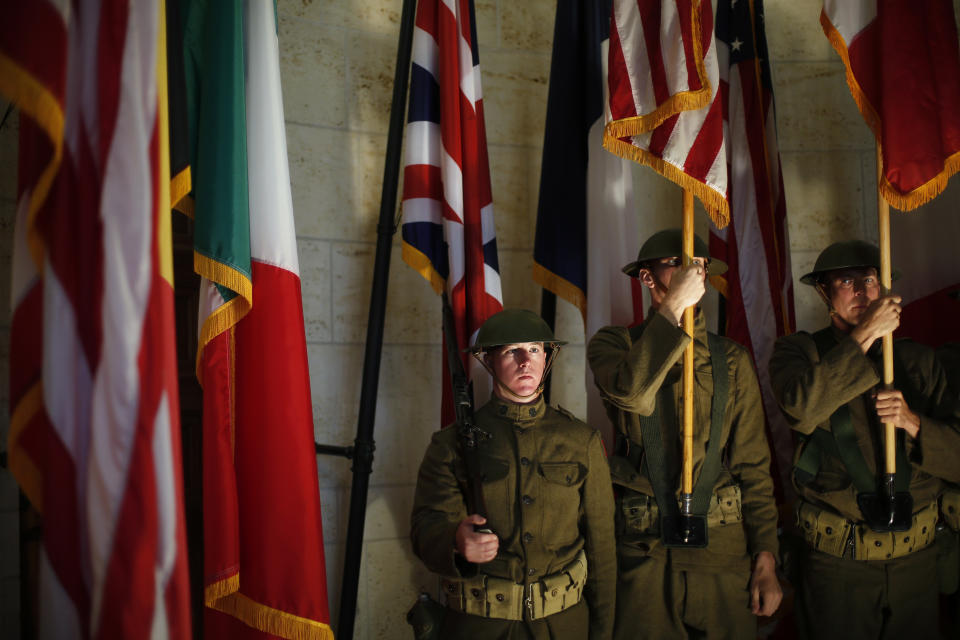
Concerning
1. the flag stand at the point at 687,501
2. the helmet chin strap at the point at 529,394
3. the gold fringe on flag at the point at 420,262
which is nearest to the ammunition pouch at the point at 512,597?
the flag stand at the point at 687,501

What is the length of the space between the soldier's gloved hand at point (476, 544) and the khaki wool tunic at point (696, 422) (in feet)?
2.09

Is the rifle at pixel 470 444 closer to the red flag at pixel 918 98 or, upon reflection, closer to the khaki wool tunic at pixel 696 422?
the khaki wool tunic at pixel 696 422

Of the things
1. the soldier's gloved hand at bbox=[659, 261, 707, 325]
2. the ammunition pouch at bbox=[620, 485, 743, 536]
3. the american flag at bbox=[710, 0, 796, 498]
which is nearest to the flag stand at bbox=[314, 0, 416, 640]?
the ammunition pouch at bbox=[620, 485, 743, 536]

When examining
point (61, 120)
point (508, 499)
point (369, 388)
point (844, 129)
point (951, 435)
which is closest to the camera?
point (61, 120)

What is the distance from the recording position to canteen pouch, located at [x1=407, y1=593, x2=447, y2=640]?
8.40 feet

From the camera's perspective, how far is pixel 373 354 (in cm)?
332

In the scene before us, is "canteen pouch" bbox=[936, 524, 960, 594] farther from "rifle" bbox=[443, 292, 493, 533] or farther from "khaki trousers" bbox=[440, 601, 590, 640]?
"rifle" bbox=[443, 292, 493, 533]

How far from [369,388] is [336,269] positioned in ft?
2.43

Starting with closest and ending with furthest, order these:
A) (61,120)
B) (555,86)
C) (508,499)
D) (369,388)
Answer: (61,120), (508,499), (369,388), (555,86)

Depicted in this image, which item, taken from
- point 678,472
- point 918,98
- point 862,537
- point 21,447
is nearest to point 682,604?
point 678,472

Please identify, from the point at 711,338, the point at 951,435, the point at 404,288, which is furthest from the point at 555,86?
the point at 951,435

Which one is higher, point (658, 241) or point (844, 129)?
point (844, 129)

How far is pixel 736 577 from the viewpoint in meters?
2.73

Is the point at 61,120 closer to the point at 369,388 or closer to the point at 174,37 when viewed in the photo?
the point at 174,37
